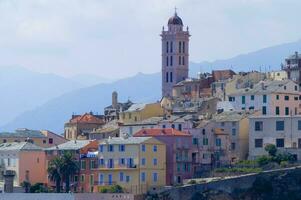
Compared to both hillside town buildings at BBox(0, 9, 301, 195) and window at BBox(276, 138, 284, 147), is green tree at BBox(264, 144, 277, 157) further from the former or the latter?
window at BBox(276, 138, 284, 147)

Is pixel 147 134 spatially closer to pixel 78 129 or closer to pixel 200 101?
pixel 200 101

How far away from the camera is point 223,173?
86.6 metres

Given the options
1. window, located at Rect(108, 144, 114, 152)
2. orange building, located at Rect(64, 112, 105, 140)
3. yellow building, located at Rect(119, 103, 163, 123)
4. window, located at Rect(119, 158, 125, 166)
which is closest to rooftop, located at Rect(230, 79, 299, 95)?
yellow building, located at Rect(119, 103, 163, 123)

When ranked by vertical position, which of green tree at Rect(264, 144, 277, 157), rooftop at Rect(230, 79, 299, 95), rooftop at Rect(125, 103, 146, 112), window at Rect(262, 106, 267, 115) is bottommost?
green tree at Rect(264, 144, 277, 157)

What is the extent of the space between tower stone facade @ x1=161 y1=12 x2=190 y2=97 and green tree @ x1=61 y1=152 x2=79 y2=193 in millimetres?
29119

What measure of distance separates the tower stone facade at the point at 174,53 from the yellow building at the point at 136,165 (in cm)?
3123

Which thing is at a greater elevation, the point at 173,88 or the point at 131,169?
the point at 173,88

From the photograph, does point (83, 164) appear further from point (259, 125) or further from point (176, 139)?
point (259, 125)

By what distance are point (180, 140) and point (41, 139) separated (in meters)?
19.3

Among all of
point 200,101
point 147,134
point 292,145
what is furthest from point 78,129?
point 292,145

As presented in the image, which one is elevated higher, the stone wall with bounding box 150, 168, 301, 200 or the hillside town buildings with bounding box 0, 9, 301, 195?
the hillside town buildings with bounding box 0, 9, 301, 195

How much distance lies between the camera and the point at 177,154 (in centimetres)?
8994

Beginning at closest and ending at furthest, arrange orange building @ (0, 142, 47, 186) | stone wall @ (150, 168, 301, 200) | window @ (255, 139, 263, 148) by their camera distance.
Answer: stone wall @ (150, 168, 301, 200) < window @ (255, 139, 263, 148) < orange building @ (0, 142, 47, 186)

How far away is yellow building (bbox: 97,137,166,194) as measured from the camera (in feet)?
288
